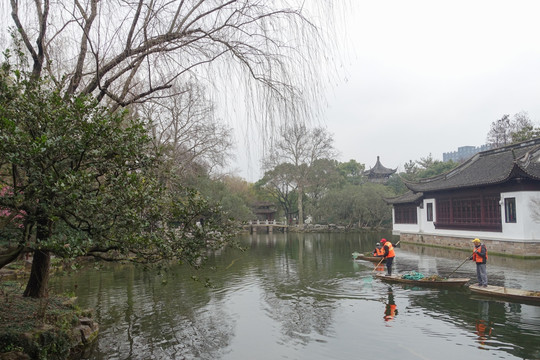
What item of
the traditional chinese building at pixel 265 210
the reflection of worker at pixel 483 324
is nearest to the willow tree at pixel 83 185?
the reflection of worker at pixel 483 324

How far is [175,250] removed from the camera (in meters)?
4.46

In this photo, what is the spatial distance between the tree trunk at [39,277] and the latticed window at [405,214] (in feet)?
74.6

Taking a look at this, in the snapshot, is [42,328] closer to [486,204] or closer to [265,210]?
[486,204]

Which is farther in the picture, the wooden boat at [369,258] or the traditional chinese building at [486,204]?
the traditional chinese building at [486,204]

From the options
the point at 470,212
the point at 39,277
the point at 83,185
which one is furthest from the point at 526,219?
the point at 83,185

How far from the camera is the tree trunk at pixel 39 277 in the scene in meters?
6.08

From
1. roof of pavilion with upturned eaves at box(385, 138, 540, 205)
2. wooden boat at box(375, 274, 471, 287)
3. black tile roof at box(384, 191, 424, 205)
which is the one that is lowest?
wooden boat at box(375, 274, 471, 287)

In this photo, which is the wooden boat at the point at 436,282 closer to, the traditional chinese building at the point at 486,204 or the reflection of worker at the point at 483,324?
the reflection of worker at the point at 483,324

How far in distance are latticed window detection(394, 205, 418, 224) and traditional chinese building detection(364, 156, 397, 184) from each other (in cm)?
2205

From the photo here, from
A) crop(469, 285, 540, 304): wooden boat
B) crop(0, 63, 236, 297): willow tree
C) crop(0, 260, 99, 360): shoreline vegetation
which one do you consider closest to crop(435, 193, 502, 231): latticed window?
crop(469, 285, 540, 304): wooden boat

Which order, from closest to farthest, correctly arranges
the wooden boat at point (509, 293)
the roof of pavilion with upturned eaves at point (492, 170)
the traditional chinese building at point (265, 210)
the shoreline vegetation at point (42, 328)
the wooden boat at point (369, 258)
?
the shoreline vegetation at point (42, 328), the wooden boat at point (509, 293), the wooden boat at point (369, 258), the roof of pavilion with upturned eaves at point (492, 170), the traditional chinese building at point (265, 210)

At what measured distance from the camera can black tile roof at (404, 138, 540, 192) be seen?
650 inches

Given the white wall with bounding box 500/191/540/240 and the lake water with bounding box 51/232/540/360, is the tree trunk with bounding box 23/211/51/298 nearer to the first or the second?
the lake water with bounding box 51/232/540/360

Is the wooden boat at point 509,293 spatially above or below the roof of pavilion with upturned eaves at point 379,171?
below
